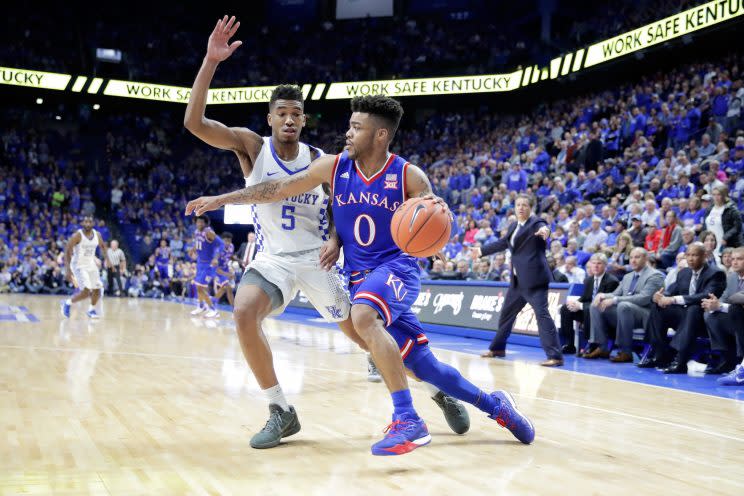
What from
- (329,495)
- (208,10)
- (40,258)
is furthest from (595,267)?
(208,10)

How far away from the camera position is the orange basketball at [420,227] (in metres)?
3.60

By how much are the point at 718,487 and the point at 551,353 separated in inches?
202

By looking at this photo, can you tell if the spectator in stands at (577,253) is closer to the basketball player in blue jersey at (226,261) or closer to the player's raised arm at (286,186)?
the basketball player in blue jersey at (226,261)

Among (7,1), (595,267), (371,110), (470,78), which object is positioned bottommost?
(595,267)

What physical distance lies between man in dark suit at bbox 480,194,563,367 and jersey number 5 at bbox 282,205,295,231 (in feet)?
14.4

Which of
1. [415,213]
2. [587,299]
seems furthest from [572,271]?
[415,213]

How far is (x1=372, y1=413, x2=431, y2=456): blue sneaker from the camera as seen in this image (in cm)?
356

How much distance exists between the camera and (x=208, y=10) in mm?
34094

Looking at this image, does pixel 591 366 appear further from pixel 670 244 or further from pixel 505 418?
pixel 505 418

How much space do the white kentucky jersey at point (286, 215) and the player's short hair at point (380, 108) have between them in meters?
0.70

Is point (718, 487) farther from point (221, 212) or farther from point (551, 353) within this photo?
point (221, 212)

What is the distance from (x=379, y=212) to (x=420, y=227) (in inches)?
16.3

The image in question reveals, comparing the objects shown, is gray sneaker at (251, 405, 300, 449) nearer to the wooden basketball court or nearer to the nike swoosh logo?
the wooden basketball court

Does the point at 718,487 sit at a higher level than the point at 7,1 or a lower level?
lower
